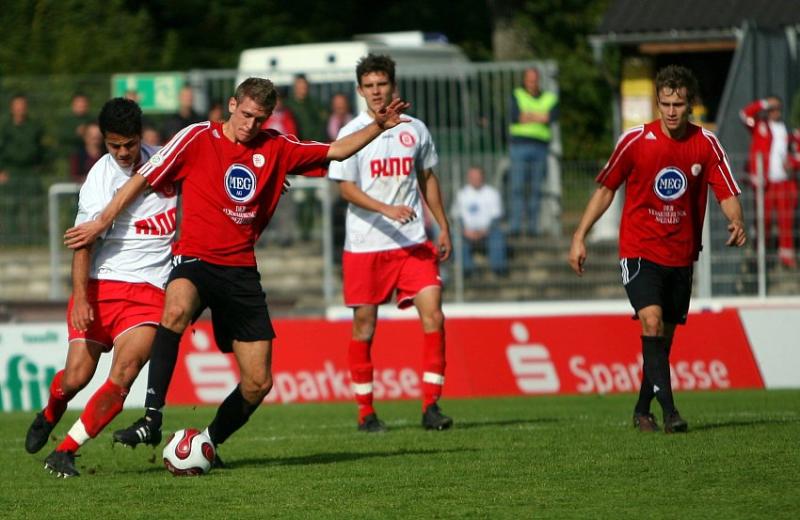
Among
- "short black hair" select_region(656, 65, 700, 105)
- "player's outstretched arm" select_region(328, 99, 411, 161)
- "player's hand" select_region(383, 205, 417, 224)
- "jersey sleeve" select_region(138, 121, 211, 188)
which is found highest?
"short black hair" select_region(656, 65, 700, 105)

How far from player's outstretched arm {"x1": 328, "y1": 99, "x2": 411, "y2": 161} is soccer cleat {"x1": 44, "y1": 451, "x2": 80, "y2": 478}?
224cm

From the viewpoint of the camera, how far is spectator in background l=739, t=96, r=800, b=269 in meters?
16.9

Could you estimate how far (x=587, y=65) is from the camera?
34.9 m

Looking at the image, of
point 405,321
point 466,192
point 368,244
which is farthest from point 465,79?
point 368,244

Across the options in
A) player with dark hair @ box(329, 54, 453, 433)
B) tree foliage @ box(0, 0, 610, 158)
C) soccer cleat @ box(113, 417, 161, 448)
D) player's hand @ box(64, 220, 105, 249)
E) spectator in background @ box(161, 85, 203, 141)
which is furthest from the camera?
tree foliage @ box(0, 0, 610, 158)

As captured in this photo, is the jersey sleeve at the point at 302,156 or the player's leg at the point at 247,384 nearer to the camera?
the player's leg at the point at 247,384

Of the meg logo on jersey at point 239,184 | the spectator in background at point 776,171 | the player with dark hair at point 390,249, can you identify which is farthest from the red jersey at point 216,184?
the spectator in background at point 776,171

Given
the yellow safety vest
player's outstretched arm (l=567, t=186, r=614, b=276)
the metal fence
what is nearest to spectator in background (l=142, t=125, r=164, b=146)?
the metal fence

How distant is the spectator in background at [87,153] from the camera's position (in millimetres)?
19484

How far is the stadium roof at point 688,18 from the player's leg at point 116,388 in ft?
47.0

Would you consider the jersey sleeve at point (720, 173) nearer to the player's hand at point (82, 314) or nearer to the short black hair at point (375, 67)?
the short black hair at point (375, 67)

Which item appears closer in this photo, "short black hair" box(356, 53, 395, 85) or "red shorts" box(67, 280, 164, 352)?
"red shorts" box(67, 280, 164, 352)

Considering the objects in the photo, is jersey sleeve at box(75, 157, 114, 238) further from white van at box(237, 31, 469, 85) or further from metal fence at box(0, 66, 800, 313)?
white van at box(237, 31, 469, 85)

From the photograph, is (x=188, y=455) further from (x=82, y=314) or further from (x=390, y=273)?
(x=390, y=273)
